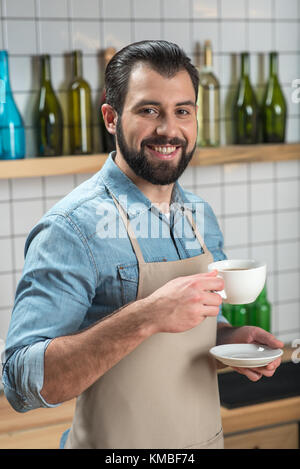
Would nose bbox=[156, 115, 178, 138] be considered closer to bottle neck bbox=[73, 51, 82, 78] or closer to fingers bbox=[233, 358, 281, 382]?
fingers bbox=[233, 358, 281, 382]

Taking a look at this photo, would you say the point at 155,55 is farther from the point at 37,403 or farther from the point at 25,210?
the point at 25,210

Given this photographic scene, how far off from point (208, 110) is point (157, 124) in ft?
3.60

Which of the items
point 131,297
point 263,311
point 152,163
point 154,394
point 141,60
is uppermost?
point 141,60

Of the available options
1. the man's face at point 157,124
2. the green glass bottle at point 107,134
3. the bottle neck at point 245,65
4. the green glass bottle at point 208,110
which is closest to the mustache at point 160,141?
the man's face at point 157,124

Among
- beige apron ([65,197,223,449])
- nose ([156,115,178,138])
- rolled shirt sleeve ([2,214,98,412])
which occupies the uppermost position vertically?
nose ([156,115,178,138])

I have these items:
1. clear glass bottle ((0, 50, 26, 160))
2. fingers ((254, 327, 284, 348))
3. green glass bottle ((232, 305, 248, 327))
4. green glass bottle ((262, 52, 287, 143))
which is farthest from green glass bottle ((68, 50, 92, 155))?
fingers ((254, 327, 284, 348))

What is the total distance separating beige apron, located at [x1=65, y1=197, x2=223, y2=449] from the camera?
1.16 m

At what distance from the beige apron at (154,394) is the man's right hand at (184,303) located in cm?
18

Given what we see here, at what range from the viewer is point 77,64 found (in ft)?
6.58

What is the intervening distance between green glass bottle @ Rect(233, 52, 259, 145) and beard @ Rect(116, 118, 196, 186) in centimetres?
111

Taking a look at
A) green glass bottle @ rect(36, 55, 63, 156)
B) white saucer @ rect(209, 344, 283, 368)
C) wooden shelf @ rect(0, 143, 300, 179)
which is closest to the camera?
white saucer @ rect(209, 344, 283, 368)

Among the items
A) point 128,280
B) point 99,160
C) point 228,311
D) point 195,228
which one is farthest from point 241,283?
point 228,311

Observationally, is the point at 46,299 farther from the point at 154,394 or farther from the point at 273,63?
the point at 273,63

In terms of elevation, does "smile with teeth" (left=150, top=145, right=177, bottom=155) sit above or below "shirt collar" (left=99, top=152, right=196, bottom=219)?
above
